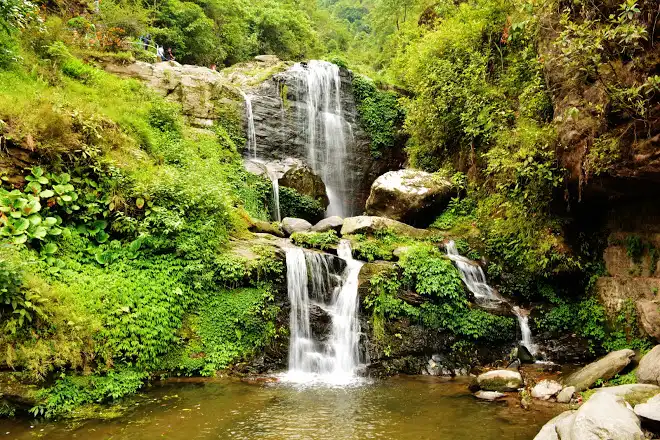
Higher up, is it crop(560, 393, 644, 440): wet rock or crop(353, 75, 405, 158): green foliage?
crop(353, 75, 405, 158): green foliage

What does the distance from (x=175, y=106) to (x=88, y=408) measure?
1091 centimetres

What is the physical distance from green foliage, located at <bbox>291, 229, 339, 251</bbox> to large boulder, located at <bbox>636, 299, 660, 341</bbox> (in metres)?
7.00

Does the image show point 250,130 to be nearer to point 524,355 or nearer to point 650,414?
point 524,355

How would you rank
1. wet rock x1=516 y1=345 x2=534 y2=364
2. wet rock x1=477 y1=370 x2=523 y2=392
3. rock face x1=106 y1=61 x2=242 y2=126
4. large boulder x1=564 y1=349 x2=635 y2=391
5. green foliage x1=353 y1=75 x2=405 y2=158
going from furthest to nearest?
green foliage x1=353 y1=75 x2=405 y2=158
rock face x1=106 y1=61 x2=242 y2=126
wet rock x1=516 y1=345 x2=534 y2=364
wet rock x1=477 y1=370 x2=523 y2=392
large boulder x1=564 y1=349 x2=635 y2=391

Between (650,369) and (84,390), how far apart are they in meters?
9.31

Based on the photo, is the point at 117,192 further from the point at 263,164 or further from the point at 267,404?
the point at 263,164

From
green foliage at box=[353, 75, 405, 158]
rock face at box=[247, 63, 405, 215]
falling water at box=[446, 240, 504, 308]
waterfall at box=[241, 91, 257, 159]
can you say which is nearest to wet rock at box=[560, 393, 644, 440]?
falling water at box=[446, 240, 504, 308]

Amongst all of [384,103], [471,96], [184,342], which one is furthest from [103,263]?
[384,103]

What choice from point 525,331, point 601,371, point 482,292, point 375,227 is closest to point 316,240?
point 375,227

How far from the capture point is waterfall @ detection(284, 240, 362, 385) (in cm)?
910

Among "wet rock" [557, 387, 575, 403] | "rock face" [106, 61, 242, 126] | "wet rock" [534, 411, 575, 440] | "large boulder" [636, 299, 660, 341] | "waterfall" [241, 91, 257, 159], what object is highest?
"rock face" [106, 61, 242, 126]

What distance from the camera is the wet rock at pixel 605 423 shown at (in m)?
4.64

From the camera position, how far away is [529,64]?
40.5 ft

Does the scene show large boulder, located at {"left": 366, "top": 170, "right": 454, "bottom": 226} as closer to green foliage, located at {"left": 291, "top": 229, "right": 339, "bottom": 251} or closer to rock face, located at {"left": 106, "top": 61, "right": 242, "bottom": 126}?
green foliage, located at {"left": 291, "top": 229, "right": 339, "bottom": 251}
